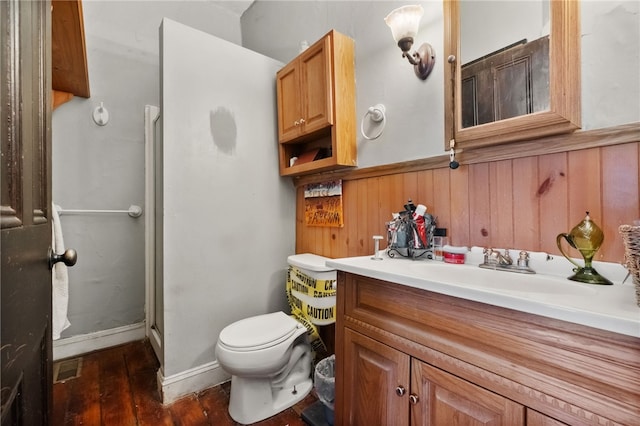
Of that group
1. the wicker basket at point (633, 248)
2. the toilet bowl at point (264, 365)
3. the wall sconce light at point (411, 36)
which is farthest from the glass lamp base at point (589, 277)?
the toilet bowl at point (264, 365)

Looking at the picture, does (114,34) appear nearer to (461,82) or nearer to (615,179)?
(461,82)

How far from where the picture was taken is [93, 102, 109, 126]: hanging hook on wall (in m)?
2.08

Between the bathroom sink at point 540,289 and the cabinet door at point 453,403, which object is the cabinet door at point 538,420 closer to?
the cabinet door at point 453,403

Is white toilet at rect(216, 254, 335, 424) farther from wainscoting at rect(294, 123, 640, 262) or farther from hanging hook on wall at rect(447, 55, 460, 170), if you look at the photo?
hanging hook on wall at rect(447, 55, 460, 170)

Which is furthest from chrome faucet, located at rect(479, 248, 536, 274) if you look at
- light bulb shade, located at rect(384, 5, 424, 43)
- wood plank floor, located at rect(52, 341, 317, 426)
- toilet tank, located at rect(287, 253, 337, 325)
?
wood plank floor, located at rect(52, 341, 317, 426)

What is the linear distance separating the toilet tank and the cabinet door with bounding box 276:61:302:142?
811mm

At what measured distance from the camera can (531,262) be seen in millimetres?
984

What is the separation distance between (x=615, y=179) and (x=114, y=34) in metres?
3.00

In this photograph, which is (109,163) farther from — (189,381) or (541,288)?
(541,288)

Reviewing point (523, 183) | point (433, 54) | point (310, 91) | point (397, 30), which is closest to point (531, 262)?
point (523, 183)

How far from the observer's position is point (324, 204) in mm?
1842

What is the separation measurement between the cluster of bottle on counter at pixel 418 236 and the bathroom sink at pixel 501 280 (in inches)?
3.6

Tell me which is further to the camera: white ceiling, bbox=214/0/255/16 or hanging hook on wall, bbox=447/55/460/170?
white ceiling, bbox=214/0/255/16

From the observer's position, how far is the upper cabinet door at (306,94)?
157 centimetres
